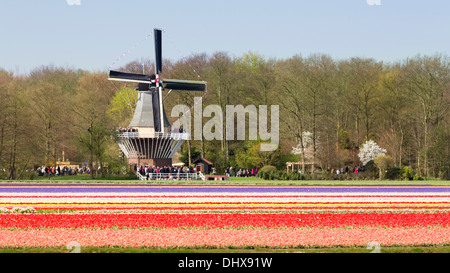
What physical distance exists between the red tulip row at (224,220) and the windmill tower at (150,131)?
3953 centimetres

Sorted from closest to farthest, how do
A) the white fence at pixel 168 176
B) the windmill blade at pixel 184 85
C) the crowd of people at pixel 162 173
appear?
the white fence at pixel 168 176 < the crowd of people at pixel 162 173 < the windmill blade at pixel 184 85

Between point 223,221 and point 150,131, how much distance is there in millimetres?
43844

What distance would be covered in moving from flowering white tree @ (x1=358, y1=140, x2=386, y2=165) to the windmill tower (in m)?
20.9

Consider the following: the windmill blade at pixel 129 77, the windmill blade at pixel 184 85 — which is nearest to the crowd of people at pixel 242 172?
the windmill blade at pixel 184 85

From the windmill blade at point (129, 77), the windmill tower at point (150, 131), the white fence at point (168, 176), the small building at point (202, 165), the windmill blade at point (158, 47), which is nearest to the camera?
the white fence at point (168, 176)

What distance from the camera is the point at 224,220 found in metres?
21.5

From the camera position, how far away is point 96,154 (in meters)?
60.6

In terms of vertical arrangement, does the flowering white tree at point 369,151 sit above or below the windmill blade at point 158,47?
below

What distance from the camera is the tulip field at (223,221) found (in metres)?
17.0

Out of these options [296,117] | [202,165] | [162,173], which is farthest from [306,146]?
[162,173]

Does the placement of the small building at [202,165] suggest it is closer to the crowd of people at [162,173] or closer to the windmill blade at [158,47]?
the crowd of people at [162,173]

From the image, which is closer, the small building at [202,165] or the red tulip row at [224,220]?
the red tulip row at [224,220]
